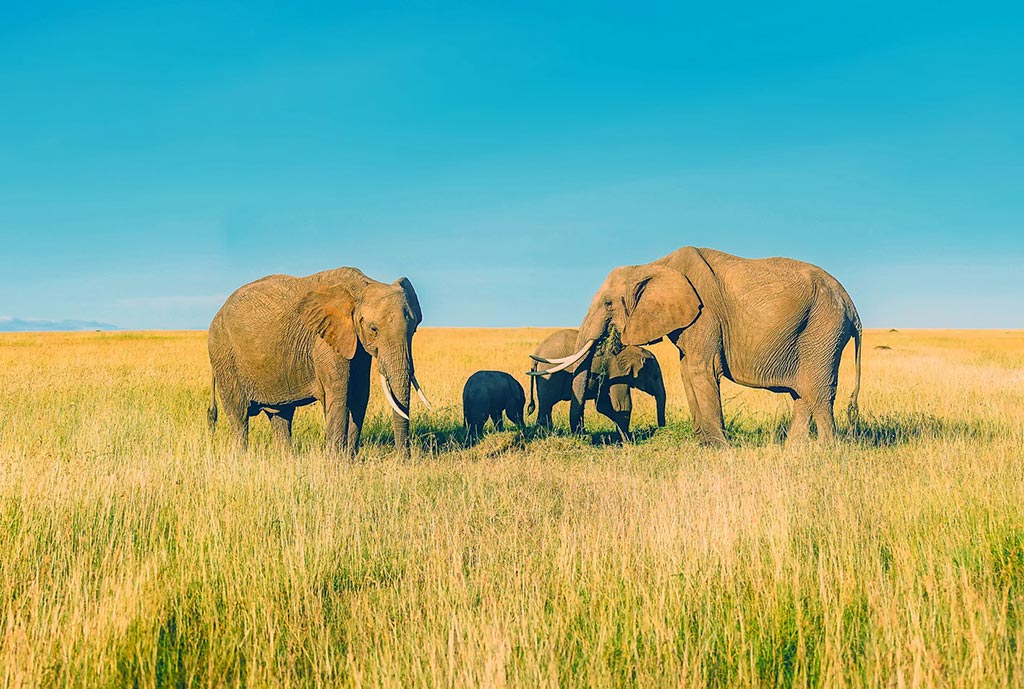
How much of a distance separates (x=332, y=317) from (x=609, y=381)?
14.1ft

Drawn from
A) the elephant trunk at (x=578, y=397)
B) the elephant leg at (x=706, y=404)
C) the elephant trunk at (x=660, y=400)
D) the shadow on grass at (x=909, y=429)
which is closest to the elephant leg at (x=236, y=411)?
the elephant trunk at (x=578, y=397)

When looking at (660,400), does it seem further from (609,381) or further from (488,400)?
(488,400)

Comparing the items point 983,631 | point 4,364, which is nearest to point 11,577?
point 983,631

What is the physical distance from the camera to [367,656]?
10.9 ft

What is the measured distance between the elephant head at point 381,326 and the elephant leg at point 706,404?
330 centimetres

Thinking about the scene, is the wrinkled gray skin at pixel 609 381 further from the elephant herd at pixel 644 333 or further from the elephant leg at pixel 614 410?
the elephant herd at pixel 644 333

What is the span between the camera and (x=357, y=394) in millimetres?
8805

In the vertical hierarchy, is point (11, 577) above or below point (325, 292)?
below

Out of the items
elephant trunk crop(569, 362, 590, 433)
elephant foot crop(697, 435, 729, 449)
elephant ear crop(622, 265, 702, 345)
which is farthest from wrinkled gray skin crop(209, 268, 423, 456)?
elephant foot crop(697, 435, 729, 449)

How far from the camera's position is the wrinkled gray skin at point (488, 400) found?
33.9 ft

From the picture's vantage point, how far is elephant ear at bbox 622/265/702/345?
905 cm

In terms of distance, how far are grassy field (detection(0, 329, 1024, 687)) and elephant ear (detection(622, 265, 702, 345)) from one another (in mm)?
1715

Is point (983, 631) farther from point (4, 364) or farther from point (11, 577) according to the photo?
point (4, 364)

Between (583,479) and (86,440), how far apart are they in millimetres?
5724
